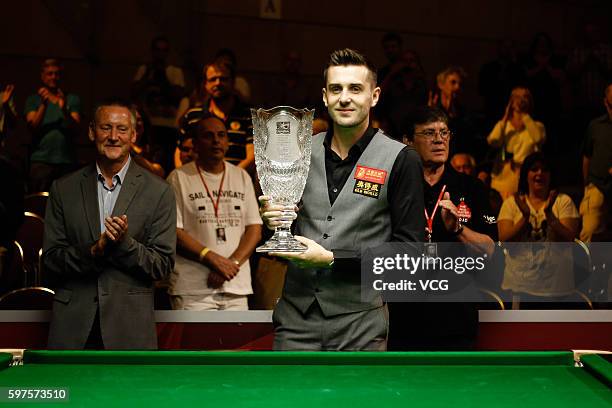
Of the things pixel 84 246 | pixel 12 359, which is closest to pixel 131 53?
pixel 84 246

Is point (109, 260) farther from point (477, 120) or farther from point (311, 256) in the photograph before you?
point (477, 120)

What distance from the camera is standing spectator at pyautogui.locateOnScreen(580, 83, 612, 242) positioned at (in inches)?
188

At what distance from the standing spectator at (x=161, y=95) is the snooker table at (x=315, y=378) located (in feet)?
9.60

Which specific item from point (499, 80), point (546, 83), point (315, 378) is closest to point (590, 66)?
point (546, 83)

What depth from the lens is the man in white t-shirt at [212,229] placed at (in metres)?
3.95

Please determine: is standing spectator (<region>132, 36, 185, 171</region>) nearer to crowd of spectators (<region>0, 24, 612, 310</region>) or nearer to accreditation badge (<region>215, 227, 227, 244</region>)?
crowd of spectators (<region>0, 24, 612, 310</region>)

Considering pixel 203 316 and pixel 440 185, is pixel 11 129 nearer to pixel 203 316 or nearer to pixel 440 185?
pixel 203 316

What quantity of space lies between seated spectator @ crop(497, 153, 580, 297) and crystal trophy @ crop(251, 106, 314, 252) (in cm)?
189

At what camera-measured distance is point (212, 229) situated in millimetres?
4008

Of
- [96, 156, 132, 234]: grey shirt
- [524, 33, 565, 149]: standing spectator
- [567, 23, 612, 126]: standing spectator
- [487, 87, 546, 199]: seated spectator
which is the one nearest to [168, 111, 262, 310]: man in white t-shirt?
[96, 156, 132, 234]: grey shirt

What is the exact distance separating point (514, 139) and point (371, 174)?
9.58 feet

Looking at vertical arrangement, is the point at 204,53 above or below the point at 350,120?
above

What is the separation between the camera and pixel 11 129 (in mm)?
5043

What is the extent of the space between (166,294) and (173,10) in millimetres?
2817
